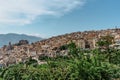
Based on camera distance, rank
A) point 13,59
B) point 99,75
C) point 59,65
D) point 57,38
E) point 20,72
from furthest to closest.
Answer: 1. point 57,38
2. point 13,59
3. point 20,72
4. point 59,65
5. point 99,75

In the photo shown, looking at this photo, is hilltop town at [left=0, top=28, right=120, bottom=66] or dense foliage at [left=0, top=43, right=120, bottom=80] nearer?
dense foliage at [left=0, top=43, right=120, bottom=80]

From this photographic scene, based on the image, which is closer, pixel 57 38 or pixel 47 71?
pixel 47 71

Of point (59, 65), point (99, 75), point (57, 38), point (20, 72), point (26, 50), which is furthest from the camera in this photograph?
point (57, 38)

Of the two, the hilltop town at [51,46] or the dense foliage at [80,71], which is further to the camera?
the hilltop town at [51,46]

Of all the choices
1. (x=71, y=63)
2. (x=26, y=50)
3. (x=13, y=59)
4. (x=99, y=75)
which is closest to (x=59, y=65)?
(x=71, y=63)

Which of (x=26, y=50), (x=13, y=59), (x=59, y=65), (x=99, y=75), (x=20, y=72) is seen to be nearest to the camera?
(x=99, y=75)

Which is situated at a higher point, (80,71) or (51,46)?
(51,46)

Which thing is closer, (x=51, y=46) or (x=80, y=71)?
(x=80, y=71)

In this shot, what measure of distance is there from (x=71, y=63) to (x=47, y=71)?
2.07 m

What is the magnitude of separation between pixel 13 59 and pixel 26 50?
38.8 feet

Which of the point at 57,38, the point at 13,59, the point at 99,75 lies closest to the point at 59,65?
the point at 99,75

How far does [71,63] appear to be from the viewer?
30125 millimetres

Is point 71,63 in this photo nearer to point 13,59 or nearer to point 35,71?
point 35,71

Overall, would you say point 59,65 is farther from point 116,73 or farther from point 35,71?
point 116,73
